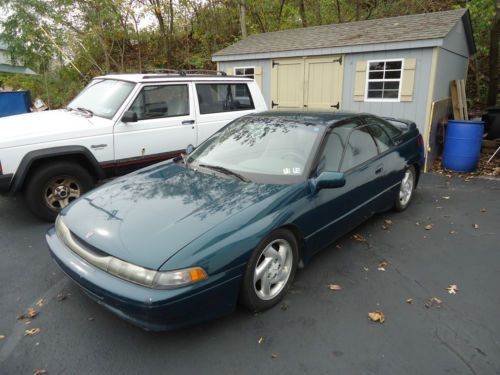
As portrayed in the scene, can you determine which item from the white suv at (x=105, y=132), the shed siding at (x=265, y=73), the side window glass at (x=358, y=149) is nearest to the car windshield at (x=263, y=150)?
the side window glass at (x=358, y=149)

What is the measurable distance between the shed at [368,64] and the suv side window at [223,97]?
336 centimetres

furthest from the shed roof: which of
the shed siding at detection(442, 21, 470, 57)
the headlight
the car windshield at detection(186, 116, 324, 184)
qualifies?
the headlight

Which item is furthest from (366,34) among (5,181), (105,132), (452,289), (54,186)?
(5,181)

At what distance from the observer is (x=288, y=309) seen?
9.48ft

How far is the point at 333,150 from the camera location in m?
3.50

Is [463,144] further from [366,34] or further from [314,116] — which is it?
[314,116]

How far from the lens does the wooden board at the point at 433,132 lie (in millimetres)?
7527

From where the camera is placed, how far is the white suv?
4.22 metres

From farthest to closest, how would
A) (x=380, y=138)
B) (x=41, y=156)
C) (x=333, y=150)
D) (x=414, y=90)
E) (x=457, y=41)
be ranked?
(x=457, y=41)
(x=414, y=90)
(x=380, y=138)
(x=41, y=156)
(x=333, y=150)

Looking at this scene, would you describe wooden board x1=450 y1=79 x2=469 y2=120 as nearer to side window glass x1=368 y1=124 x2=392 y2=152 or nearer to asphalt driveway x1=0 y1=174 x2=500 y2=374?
side window glass x1=368 y1=124 x2=392 y2=152

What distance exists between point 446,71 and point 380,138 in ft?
17.3

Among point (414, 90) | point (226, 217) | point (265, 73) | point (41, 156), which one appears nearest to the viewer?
point (226, 217)

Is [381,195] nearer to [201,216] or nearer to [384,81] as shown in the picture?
[201,216]

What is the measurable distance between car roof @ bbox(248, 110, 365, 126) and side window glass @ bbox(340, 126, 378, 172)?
0.73ft
